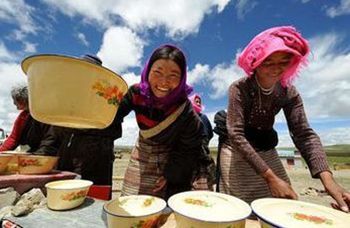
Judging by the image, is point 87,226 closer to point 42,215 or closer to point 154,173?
point 42,215

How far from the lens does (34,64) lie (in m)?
0.86

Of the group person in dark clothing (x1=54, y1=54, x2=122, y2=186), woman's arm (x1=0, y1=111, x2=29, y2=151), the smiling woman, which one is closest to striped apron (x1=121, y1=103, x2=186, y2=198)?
the smiling woman

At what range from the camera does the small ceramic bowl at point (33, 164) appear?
1.33 meters

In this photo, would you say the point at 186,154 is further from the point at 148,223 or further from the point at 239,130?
the point at 148,223

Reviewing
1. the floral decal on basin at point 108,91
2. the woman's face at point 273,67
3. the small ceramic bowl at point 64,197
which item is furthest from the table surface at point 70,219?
the woman's face at point 273,67

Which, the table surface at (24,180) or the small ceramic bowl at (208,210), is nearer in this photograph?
the small ceramic bowl at (208,210)

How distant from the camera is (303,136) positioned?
5.09 feet

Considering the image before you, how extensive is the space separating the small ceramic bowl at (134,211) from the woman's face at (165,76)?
547mm

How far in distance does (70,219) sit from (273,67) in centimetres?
107

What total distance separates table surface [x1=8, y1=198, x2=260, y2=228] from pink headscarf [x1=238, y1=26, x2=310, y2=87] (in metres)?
0.77

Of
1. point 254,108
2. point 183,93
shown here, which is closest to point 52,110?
point 183,93

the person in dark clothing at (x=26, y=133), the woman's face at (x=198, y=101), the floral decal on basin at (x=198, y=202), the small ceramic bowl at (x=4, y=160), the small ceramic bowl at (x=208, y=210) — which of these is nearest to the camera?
the small ceramic bowl at (x=208, y=210)

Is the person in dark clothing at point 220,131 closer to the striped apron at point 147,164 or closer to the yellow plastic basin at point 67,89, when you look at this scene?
the striped apron at point 147,164

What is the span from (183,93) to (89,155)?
0.85m
